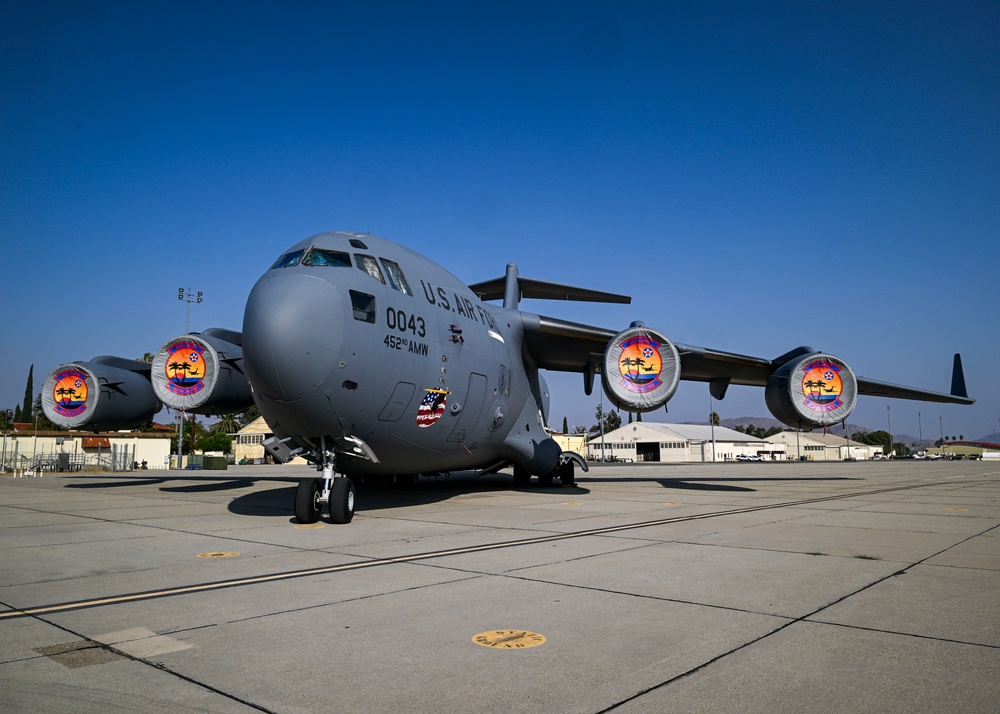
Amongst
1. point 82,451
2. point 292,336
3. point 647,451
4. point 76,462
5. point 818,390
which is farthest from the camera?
point 647,451

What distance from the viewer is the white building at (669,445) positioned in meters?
80.7

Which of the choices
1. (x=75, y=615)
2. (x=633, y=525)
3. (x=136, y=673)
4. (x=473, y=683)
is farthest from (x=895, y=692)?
(x=633, y=525)

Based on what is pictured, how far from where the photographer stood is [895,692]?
325cm

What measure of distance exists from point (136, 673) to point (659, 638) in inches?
118

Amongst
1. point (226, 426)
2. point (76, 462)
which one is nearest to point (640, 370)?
point (76, 462)

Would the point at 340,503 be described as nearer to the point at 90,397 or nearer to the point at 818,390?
the point at 90,397

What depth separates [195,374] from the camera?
631 inches

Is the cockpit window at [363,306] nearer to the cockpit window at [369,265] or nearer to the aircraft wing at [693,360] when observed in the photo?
the cockpit window at [369,265]

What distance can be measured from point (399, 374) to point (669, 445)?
7409 cm

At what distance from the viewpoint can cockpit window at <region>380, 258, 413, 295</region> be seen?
Answer: 37.2 ft

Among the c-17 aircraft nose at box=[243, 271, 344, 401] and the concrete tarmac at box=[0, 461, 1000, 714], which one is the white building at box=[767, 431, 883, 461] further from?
the c-17 aircraft nose at box=[243, 271, 344, 401]

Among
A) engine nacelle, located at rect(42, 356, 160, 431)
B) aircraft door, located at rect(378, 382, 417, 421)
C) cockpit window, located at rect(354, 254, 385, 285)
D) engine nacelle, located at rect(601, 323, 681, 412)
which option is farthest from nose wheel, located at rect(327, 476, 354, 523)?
engine nacelle, located at rect(42, 356, 160, 431)

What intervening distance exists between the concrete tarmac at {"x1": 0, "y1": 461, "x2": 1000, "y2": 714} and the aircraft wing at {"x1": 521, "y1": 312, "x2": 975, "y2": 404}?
801 cm

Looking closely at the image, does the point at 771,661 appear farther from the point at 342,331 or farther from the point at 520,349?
the point at 520,349
